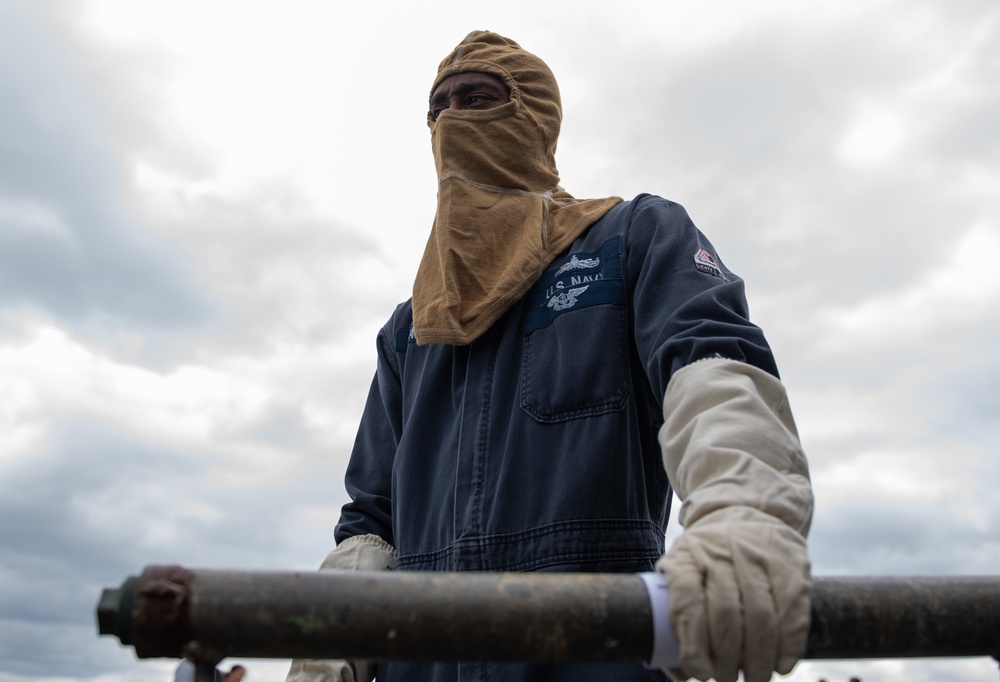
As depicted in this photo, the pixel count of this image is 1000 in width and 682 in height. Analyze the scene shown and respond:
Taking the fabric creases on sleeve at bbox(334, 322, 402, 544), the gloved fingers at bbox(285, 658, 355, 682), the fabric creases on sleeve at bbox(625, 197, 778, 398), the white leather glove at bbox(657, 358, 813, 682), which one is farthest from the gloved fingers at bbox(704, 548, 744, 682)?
the fabric creases on sleeve at bbox(334, 322, 402, 544)

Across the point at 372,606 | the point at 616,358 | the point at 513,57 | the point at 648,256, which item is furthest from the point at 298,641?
the point at 513,57

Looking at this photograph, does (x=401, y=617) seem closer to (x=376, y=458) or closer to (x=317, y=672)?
(x=317, y=672)

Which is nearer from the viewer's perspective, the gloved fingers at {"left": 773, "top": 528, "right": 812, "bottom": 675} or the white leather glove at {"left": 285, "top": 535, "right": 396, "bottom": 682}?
the gloved fingers at {"left": 773, "top": 528, "right": 812, "bottom": 675}

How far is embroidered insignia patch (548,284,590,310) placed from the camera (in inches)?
119

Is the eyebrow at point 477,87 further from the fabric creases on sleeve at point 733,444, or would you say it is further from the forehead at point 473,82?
the fabric creases on sleeve at point 733,444

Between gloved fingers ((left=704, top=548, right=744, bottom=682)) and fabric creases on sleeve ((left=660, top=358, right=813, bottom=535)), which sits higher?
fabric creases on sleeve ((left=660, top=358, right=813, bottom=535))

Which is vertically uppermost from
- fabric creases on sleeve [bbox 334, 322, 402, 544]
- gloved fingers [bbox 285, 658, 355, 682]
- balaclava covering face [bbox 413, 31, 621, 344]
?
balaclava covering face [bbox 413, 31, 621, 344]

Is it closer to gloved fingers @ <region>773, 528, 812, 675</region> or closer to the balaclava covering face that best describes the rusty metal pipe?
gloved fingers @ <region>773, 528, 812, 675</region>

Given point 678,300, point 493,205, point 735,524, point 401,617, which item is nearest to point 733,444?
point 735,524

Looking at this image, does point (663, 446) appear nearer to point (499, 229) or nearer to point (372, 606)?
point (372, 606)

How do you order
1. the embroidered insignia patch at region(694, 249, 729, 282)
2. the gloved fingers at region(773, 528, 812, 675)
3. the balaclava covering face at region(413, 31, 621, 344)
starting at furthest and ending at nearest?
1. the balaclava covering face at region(413, 31, 621, 344)
2. the embroidered insignia patch at region(694, 249, 729, 282)
3. the gloved fingers at region(773, 528, 812, 675)

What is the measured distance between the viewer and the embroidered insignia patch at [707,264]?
9.07 feet

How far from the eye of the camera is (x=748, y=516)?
1.79 metres

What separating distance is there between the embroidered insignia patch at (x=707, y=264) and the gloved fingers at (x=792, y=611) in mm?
1241
